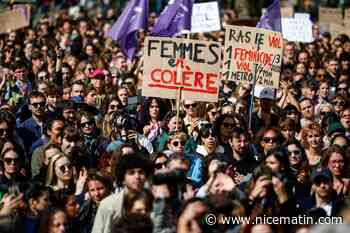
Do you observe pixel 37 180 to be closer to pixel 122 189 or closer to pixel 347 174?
pixel 122 189

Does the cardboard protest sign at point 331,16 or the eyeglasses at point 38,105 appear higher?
the cardboard protest sign at point 331,16

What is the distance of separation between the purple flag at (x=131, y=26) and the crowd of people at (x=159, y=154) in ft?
1.46

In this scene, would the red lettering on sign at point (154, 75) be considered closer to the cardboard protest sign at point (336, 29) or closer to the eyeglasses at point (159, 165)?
the eyeglasses at point (159, 165)

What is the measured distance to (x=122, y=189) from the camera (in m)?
8.21

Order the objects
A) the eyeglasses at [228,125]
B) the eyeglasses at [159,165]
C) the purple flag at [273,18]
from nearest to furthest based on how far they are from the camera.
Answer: the eyeglasses at [159,165]
the eyeglasses at [228,125]
the purple flag at [273,18]

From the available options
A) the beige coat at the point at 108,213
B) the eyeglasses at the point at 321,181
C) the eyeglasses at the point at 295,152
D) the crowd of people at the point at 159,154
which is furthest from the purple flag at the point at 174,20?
the beige coat at the point at 108,213

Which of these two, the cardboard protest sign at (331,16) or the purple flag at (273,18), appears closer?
the purple flag at (273,18)

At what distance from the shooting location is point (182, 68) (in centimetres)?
1151

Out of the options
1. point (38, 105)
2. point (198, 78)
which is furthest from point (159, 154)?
point (38, 105)

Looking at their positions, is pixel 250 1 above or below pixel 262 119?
above

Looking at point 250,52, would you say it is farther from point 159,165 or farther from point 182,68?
point 159,165

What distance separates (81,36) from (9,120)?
10.8 metres

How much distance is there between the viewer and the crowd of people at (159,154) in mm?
7270

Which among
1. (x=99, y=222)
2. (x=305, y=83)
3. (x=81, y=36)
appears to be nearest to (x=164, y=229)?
(x=99, y=222)
